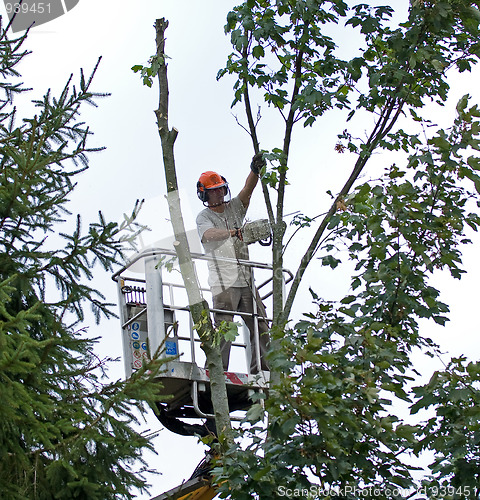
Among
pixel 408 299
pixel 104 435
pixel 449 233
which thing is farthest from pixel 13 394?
pixel 449 233

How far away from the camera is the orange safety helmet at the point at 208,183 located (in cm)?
949

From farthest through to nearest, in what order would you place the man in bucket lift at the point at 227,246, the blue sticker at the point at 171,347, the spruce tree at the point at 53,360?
the man in bucket lift at the point at 227,246 → the blue sticker at the point at 171,347 → the spruce tree at the point at 53,360

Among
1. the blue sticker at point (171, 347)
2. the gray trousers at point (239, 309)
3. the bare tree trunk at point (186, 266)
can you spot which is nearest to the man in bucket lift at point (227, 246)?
the gray trousers at point (239, 309)

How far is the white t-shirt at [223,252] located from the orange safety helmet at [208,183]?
0.18m

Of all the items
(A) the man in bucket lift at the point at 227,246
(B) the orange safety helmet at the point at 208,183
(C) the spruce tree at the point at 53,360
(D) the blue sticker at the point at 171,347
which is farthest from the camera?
(B) the orange safety helmet at the point at 208,183

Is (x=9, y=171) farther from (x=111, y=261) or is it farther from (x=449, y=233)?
(x=449, y=233)

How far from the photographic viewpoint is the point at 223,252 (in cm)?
918

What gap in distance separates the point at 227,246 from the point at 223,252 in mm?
71

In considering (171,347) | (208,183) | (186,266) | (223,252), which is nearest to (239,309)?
(223,252)

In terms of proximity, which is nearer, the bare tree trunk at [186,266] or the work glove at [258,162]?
the bare tree trunk at [186,266]

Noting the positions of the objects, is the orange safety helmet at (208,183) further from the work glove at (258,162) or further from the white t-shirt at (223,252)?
the work glove at (258,162)

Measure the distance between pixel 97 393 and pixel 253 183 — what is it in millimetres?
→ 3518

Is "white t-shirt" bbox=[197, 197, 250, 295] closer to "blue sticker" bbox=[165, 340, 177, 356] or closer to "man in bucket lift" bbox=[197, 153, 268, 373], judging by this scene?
"man in bucket lift" bbox=[197, 153, 268, 373]

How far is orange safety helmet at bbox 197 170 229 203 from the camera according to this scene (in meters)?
9.49
